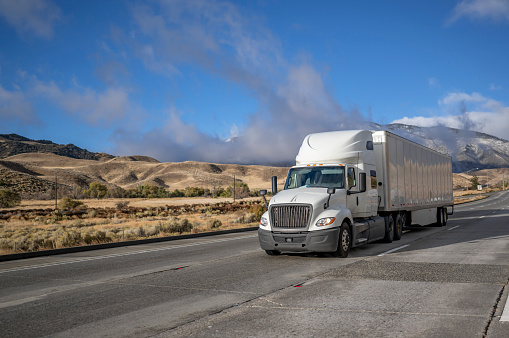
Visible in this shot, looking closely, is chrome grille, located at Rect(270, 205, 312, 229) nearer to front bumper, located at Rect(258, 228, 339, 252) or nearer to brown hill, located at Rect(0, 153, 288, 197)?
front bumper, located at Rect(258, 228, 339, 252)

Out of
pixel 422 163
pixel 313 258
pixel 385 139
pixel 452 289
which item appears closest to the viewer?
pixel 452 289

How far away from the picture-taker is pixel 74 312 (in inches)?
279

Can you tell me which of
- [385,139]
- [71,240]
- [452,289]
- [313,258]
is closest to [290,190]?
[313,258]

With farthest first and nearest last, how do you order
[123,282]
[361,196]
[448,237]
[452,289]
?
[448,237]
[361,196]
[123,282]
[452,289]

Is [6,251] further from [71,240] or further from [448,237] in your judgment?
[448,237]

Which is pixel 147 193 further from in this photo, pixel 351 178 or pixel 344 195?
pixel 344 195

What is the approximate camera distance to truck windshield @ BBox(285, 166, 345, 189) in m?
13.5

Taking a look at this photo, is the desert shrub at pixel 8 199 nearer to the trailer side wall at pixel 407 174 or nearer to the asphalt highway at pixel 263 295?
the asphalt highway at pixel 263 295

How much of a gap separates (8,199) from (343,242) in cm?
5906

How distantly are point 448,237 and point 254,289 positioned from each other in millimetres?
12408

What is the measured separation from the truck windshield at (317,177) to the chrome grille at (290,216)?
5.18 feet

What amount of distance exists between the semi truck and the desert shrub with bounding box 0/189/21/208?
5455 centimetres

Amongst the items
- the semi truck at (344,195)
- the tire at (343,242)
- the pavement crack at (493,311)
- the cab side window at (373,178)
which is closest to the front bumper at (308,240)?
the semi truck at (344,195)

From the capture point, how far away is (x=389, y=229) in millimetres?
16594
